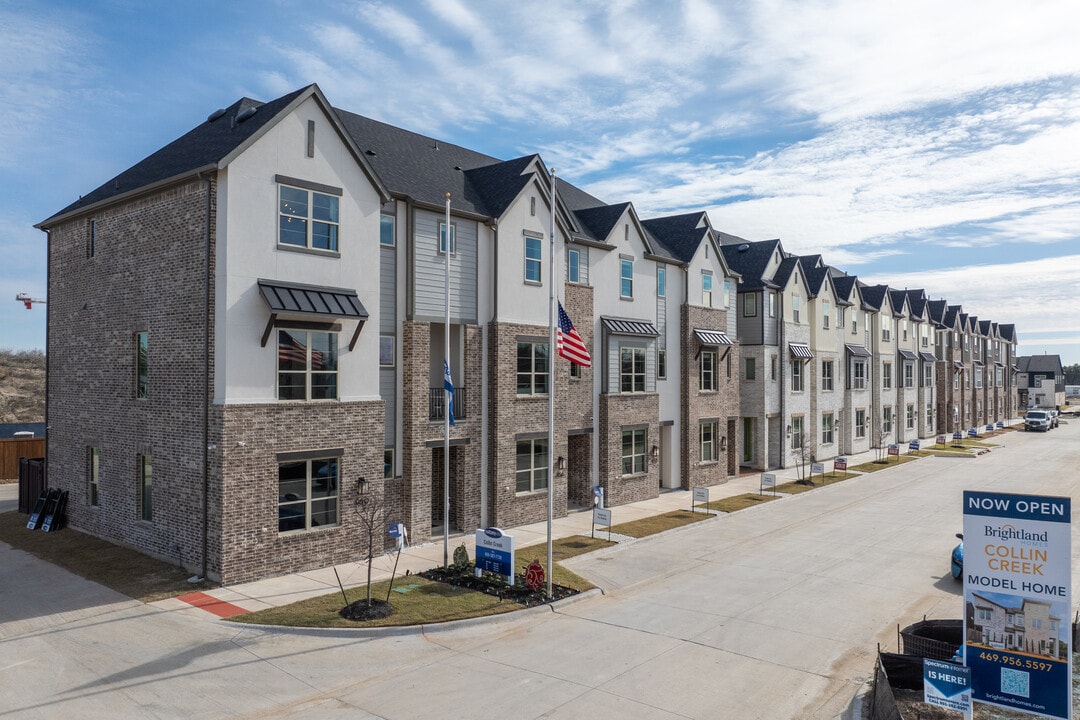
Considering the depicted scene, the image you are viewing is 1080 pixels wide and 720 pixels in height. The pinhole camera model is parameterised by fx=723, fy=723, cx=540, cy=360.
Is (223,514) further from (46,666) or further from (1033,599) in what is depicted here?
(1033,599)

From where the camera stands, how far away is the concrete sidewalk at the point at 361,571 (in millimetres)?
14992

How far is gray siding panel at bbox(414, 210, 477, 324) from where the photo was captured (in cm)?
2095

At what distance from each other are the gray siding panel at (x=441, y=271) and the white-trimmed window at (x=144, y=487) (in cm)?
820

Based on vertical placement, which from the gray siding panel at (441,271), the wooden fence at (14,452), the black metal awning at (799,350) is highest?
the gray siding panel at (441,271)

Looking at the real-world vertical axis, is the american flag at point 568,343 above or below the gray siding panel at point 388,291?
below

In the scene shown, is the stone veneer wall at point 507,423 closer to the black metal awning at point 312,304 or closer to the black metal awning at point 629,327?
the black metal awning at point 629,327

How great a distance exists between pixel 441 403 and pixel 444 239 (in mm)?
4918

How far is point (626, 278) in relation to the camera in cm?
2920

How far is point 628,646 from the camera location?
13188mm

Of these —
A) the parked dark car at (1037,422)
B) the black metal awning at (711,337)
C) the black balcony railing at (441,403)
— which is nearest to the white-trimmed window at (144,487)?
the black balcony railing at (441,403)

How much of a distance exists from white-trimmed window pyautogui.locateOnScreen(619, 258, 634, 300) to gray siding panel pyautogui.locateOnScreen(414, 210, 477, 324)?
824 cm

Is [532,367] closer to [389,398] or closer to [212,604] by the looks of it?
[389,398]

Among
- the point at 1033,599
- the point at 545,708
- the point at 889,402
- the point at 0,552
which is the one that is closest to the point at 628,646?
the point at 545,708

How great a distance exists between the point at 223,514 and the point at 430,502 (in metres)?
6.27
